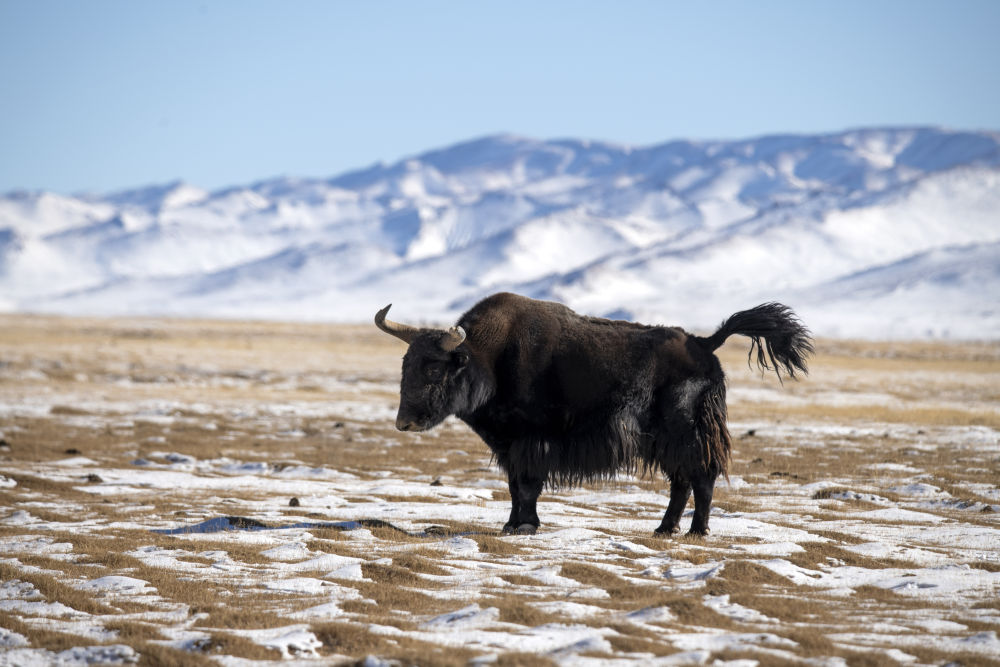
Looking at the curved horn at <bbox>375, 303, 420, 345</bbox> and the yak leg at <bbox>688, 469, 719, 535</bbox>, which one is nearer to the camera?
the yak leg at <bbox>688, 469, 719, 535</bbox>

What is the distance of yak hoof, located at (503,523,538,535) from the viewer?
1137 centimetres

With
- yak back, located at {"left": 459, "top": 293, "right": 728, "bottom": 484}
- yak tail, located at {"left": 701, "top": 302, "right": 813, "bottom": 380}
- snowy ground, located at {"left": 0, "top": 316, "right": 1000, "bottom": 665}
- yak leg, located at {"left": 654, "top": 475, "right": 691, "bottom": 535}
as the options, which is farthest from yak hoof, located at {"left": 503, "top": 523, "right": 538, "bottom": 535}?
yak tail, located at {"left": 701, "top": 302, "right": 813, "bottom": 380}

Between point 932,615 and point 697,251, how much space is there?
194 metres

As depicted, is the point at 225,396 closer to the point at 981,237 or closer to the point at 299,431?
the point at 299,431

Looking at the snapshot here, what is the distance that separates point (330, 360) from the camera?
53.9m

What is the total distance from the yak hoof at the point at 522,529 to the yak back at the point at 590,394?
0.58m

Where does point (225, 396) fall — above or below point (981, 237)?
below

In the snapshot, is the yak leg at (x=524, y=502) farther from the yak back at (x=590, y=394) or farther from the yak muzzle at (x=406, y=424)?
the yak muzzle at (x=406, y=424)

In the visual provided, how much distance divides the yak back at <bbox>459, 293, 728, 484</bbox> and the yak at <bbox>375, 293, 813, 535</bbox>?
0.03 ft

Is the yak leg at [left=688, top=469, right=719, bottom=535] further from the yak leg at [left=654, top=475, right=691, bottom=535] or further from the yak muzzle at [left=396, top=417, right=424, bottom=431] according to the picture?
the yak muzzle at [left=396, top=417, right=424, bottom=431]

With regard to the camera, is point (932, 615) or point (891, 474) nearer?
point (932, 615)

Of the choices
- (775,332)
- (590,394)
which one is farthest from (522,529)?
(775,332)

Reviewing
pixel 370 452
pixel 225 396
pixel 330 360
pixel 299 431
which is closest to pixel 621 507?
pixel 370 452

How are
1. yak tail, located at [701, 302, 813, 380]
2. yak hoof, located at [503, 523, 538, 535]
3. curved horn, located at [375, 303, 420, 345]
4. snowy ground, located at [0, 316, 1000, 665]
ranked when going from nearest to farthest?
snowy ground, located at [0, 316, 1000, 665] → yak hoof, located at [503, 523, 538, 535] → curved horn, located at [375, 303, 420, 345] → yak tail, located at [701, 302, 813, 380]
